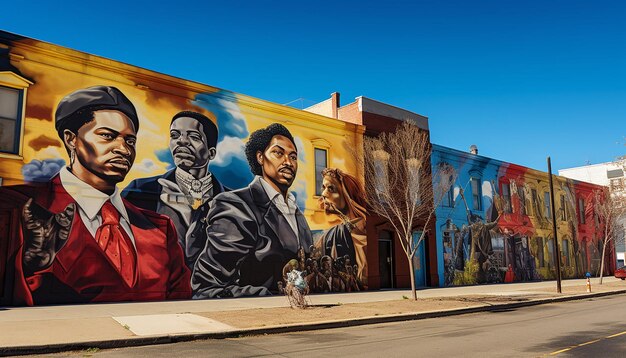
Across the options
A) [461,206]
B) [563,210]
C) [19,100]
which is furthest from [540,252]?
[19,100]

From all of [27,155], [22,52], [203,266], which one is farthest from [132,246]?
[22,52]

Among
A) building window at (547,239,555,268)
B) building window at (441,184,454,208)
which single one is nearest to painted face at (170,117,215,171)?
building window at (441,184,454,208)

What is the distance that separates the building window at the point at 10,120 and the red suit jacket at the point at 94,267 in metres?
1.27

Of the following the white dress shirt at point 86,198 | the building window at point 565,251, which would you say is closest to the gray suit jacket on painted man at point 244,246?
the white dress shirt at point 86,198

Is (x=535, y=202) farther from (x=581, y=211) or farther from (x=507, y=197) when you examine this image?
(x=581, y=211)

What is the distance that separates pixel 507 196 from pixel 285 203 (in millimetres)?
19855

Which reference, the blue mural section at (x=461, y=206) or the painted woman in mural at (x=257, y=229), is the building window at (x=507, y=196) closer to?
the blue mural section at (x=461, y=206)

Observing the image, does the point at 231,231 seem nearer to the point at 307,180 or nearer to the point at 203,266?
the point at 203,266

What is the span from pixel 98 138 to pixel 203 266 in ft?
18.9

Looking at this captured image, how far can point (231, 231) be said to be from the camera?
20.0 metres

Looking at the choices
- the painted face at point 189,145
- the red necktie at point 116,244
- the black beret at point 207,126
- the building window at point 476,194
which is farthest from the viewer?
the building window at point 476,194

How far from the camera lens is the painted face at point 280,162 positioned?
71.7 ft

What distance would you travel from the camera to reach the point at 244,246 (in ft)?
66.7

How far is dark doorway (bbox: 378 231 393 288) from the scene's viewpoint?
26.0 metres
